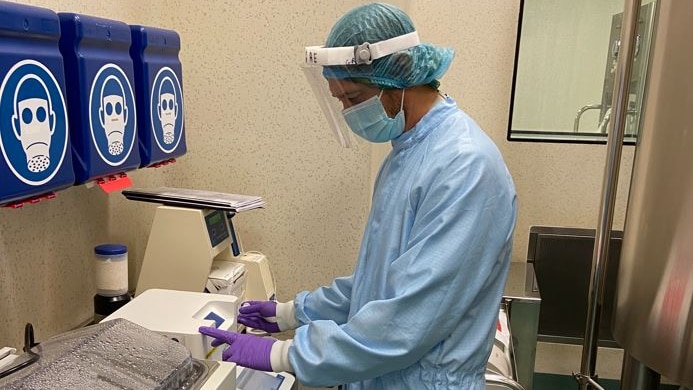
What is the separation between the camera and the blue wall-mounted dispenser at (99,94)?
107cm

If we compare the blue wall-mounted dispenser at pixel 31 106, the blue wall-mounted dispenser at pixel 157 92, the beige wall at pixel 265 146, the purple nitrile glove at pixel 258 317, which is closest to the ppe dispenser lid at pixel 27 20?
the blue wall-mounted dispenser at pixel 31 106

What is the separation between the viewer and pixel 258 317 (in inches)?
59.4

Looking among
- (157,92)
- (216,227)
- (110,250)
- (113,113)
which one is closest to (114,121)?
(113,113)

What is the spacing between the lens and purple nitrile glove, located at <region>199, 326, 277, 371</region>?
1.14 m

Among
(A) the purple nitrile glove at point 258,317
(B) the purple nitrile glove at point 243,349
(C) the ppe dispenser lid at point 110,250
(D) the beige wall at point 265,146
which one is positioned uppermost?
(D) the beige wall at point 265,146

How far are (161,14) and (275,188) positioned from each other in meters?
0.65

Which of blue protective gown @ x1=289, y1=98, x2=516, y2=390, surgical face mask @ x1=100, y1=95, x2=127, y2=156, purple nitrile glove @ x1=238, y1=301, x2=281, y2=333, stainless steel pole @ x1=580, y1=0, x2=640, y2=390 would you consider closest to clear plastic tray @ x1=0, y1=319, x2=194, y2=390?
blue protective gown @ x1=289, y1=98, x2=516, y2=390

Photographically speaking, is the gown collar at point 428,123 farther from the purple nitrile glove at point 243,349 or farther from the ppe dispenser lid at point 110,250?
the ppe dispenser lid at point 110,250

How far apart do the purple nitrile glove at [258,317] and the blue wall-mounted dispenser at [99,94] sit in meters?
0.49

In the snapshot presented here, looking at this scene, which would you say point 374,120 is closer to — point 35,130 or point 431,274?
point 431,274

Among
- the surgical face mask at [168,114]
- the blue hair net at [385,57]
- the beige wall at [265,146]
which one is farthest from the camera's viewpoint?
the beige wall at [265,146]

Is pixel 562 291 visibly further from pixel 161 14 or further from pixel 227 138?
pixel 161 14

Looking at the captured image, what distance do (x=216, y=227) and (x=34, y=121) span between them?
2.21 feet

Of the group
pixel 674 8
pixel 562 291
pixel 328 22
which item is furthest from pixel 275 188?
pixel 562 291
